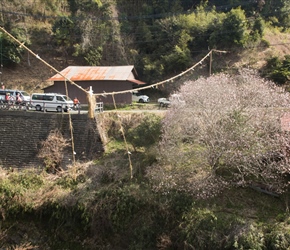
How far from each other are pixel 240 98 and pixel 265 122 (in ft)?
5.49

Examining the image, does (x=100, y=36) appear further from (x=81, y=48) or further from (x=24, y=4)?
(x=24, y=4)

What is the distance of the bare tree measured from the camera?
1193 cm

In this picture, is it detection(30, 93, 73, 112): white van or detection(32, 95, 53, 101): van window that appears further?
detection(32, 95, 53, 101): van window

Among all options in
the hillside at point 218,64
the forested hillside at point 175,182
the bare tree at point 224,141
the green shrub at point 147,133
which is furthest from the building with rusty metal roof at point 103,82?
the bare tree at point 224,141

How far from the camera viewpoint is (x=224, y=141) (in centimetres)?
1210

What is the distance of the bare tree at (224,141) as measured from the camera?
1193 centimetres

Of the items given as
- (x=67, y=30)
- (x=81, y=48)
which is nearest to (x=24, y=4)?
(x=67, y=30)

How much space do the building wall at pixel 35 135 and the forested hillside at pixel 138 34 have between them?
45.3 ft

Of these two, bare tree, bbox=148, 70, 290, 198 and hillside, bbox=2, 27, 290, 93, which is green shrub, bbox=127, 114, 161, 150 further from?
hillside, bbox=2, 27, 290, 93

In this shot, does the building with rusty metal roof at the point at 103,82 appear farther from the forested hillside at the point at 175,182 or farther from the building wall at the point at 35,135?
the building wall at the point at 35,135

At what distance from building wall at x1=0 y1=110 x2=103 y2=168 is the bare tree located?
5.25 meters

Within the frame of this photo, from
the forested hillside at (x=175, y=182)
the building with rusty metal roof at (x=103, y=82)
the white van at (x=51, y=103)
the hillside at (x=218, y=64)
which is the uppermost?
the hillside at (x=218, y=64)

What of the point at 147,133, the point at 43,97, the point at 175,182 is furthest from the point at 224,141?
the point at 43,97

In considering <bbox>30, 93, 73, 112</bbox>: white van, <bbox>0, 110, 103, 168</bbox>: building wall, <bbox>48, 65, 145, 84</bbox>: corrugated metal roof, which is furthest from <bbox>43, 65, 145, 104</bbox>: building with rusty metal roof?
<bbox>0, 110, 103, 168</bbox>: building wall
